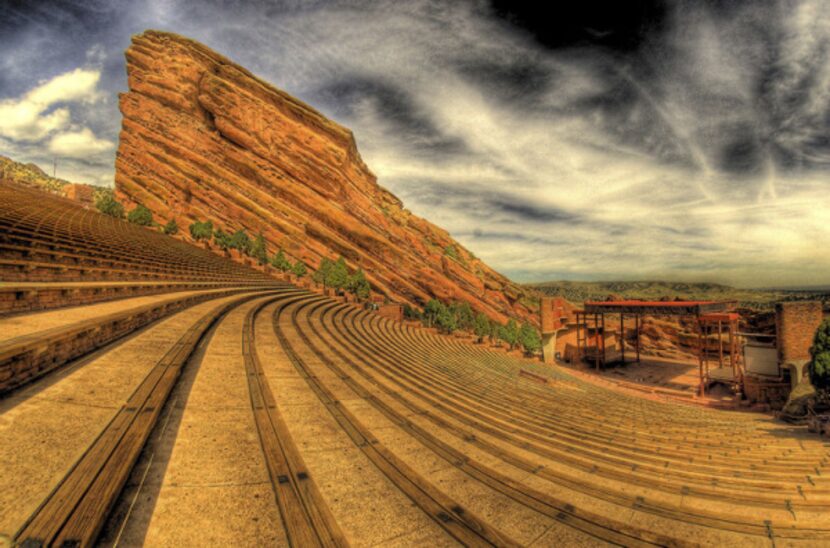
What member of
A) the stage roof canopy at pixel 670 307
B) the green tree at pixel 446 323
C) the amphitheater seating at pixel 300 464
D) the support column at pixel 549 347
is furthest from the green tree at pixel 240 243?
the stage roof canopy at pixel 670 307

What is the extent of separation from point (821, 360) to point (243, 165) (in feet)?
198

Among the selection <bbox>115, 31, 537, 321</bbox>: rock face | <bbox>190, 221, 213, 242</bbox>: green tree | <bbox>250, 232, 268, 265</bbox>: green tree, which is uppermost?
<bbox>115, 31, 537, 321</bbox>: rock face

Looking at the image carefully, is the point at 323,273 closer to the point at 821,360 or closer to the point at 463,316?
the point at 463,316

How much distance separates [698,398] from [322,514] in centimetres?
2867

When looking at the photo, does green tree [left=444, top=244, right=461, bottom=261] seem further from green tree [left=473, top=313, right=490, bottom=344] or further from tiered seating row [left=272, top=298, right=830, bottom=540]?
tiered seating row [left=272, top=298, right=830, bottom=540]

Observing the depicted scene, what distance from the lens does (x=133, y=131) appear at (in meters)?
48.0

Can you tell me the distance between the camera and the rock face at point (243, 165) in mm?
47250

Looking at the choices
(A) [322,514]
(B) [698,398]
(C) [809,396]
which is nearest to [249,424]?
(A) [322,514]

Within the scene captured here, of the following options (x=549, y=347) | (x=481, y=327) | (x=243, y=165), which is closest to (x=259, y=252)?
(x=243, y=165)

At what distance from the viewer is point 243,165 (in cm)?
5000

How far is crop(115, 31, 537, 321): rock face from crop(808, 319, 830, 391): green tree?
42.8 m

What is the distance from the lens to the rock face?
47.2 m

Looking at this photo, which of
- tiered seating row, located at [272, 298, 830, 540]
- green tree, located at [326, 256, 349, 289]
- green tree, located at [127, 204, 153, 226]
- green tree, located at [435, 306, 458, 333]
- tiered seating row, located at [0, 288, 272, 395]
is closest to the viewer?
tiered seating row, located at [272, 298, 830, 540]

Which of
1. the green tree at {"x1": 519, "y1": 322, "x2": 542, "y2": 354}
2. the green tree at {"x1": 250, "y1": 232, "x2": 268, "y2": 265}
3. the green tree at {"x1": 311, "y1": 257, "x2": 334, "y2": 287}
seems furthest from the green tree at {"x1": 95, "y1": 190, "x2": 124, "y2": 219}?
the green tree at {"x1": 519, "y1": 322, "x2": 542, "y2": 354}
